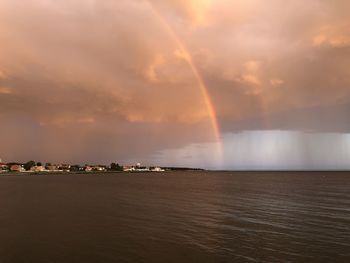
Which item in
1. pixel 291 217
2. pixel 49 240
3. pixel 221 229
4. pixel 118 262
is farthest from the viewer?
pixel 291 217

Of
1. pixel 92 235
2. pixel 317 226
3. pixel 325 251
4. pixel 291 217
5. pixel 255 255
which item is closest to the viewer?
pixel 255 255

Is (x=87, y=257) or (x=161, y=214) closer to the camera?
(x=87, y=257)

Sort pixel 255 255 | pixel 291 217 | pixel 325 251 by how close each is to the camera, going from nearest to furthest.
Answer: pixel 255 255, pixel 325 251, pixel 291 217

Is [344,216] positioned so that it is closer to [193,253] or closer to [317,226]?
[317,226]

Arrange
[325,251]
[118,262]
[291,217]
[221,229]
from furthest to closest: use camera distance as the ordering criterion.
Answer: [291,217], [221,229], [325,251], [118,262]

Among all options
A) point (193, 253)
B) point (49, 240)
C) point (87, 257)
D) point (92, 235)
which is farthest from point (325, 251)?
point (49, 240)

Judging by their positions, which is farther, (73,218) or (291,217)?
(291,217)

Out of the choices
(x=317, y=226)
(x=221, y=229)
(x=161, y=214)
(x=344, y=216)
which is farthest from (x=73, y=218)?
(x=344, y=216)

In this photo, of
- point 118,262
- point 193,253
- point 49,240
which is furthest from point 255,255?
point 49,240

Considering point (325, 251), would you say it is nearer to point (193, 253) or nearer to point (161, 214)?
point (193, 253)
